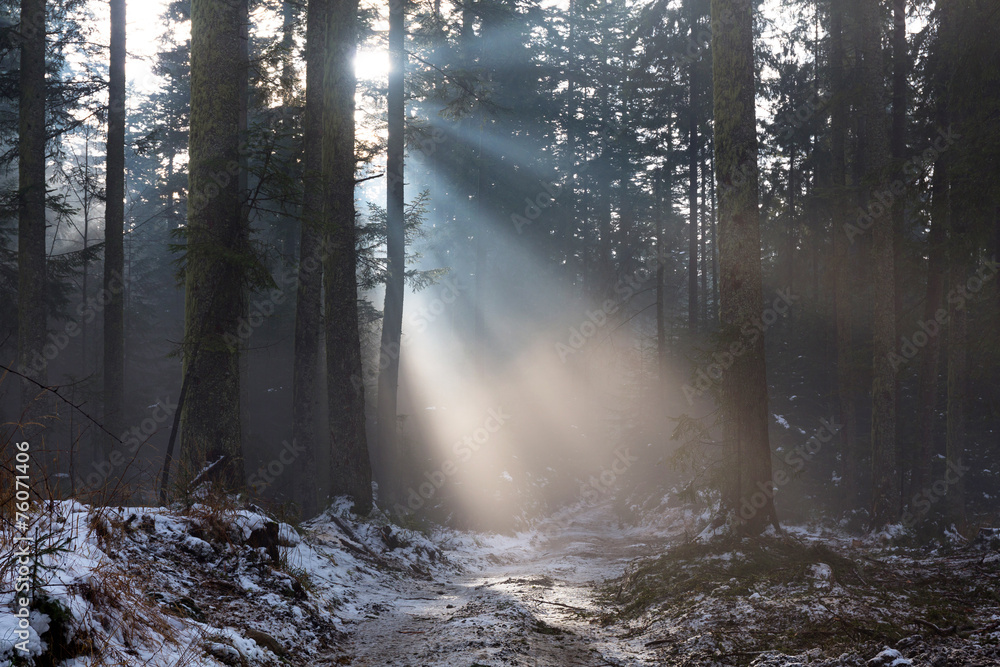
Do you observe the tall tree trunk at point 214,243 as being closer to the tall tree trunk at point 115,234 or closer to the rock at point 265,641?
the rock at point 265,641

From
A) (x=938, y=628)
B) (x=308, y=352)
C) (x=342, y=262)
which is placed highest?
(x=342, y=262)

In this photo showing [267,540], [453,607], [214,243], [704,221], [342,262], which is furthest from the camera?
[704,221]

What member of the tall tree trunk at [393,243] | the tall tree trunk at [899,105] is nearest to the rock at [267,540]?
the tall tree trunk at [393,243]

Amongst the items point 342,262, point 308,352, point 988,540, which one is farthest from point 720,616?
point 308,352

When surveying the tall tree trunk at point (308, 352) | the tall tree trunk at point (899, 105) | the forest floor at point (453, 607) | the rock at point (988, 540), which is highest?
the tall tree trunk at point (899, 105)

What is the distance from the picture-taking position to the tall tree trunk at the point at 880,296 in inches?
467

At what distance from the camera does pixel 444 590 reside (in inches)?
311

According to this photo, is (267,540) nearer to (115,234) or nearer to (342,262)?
(342,262)

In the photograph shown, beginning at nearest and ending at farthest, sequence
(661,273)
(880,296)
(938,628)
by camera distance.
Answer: (938,628) < (880,296) < (661,273)

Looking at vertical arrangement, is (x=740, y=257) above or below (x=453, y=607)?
above

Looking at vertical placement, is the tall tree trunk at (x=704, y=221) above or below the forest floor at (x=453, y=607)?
above

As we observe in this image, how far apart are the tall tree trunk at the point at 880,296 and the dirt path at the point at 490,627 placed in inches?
269

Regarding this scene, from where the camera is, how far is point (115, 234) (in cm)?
1445

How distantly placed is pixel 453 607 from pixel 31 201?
13177 mm
